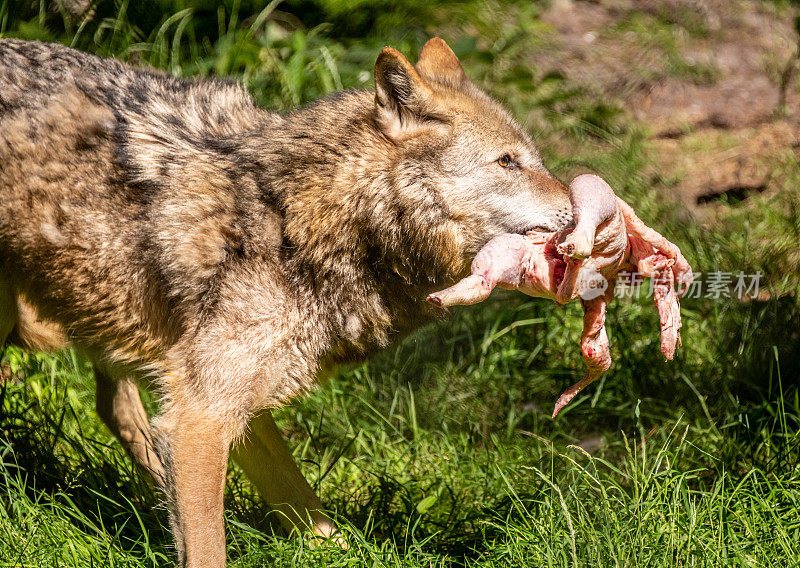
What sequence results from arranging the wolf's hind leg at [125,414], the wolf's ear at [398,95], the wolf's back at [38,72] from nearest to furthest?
the wolf's ear at [398,95] < the wolf's back at [38,72] < the wolf's hind leg at [125,414]

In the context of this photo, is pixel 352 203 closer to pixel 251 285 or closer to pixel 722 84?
pixel 251 285

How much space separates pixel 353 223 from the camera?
3641mm

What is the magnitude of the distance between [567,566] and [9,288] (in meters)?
2.73

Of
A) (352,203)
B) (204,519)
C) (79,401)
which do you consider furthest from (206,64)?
(204,519)

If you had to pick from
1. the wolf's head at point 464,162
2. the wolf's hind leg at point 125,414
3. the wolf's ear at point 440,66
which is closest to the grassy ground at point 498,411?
the wolf's hind leg at point 125,414

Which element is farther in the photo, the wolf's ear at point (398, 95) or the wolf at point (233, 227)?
the wolf's ear at point (398, 95)

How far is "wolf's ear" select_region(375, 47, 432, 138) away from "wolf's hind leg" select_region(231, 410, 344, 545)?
4.72 feet

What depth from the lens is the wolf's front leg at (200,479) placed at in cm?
339

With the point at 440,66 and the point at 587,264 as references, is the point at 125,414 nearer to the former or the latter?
the point at 440,66

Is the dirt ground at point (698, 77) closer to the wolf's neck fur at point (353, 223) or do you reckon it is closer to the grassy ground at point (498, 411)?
the grassy ground at point (498, 411)

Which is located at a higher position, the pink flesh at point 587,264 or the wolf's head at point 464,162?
the wolf's head at point 464,162

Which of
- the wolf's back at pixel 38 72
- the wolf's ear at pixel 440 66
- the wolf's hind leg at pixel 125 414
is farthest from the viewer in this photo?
the wolf's hind leg at pixel 125 414

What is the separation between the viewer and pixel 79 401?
4.88 m

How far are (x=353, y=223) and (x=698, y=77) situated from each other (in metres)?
4.91
